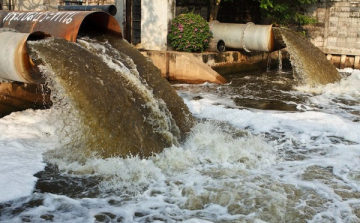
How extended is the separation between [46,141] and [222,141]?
2.55m

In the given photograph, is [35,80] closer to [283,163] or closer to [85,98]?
[85,98]

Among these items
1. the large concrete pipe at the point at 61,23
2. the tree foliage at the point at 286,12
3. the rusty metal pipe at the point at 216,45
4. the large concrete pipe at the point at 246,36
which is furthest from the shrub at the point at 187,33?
the large concrete pipe at the point at 61,23

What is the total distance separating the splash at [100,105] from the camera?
17.9 feet

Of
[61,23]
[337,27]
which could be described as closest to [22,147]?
[61,23]

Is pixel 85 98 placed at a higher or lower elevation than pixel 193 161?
higher

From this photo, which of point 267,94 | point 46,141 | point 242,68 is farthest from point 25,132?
point 242,68

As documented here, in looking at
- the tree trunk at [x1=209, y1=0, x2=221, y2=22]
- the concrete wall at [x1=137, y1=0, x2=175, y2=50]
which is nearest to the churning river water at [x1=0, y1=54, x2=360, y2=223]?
the concrete wall at [x1=137, y1=0, x2=175, y2=50]

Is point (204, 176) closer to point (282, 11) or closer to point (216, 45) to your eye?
point (216, 45)

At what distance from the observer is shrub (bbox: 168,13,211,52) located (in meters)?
11.7

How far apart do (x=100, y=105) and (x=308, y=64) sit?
23.2ft

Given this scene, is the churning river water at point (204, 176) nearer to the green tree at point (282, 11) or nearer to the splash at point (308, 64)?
the splash at point (308, 64)

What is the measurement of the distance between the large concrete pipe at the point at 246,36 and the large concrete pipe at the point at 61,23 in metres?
5.71

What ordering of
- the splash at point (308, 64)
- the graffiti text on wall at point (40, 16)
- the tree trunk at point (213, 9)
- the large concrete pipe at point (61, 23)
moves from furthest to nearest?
the tree trunk at point (213, 9) < the splash at point (308, 64) < the graffiti text on wall at point (40, 16) < the large concrete pipe at point (61, 23)

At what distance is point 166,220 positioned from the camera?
13.7 feet
